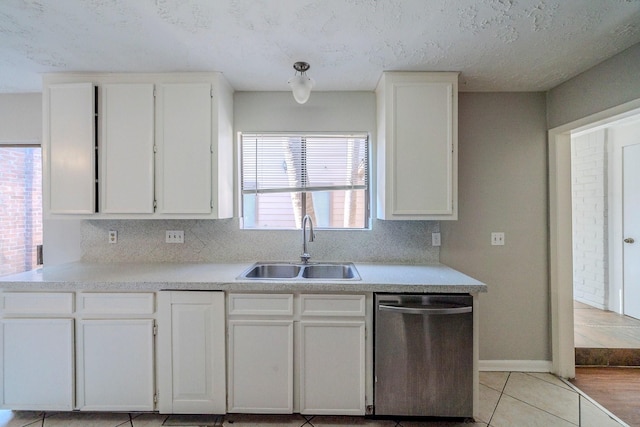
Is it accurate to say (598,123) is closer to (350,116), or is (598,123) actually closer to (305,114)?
(350,116)

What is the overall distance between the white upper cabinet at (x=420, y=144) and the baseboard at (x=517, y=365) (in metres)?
1.35

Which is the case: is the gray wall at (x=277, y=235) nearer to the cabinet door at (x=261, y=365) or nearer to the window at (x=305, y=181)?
the window at (x=305, y=181)

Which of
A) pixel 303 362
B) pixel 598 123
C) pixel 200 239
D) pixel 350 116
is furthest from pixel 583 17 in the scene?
pixel 200 239

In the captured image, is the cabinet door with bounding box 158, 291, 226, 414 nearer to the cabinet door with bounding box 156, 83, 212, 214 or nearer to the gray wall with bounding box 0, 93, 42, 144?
the cabinet door with bounding box 156, 83, 212, 214

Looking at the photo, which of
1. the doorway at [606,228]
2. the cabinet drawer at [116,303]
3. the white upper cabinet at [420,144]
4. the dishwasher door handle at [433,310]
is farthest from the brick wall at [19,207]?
the doorway at [606,228]

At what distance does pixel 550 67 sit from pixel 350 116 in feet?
4.76

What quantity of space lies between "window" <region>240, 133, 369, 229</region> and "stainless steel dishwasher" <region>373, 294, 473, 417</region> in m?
0.95

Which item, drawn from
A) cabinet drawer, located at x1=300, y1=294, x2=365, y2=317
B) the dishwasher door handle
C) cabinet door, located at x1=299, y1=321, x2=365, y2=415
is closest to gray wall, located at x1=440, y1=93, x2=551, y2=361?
the dishwasher door handle

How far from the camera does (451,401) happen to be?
1.80m

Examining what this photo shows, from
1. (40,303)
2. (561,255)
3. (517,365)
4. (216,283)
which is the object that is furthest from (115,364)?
(561,255)

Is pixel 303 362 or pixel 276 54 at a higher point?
pixel 276 54

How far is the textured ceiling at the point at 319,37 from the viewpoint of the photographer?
148 centimetres

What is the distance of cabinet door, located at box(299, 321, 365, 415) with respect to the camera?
185cm

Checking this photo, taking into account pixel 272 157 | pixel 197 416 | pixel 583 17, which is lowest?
pixel 197 416
